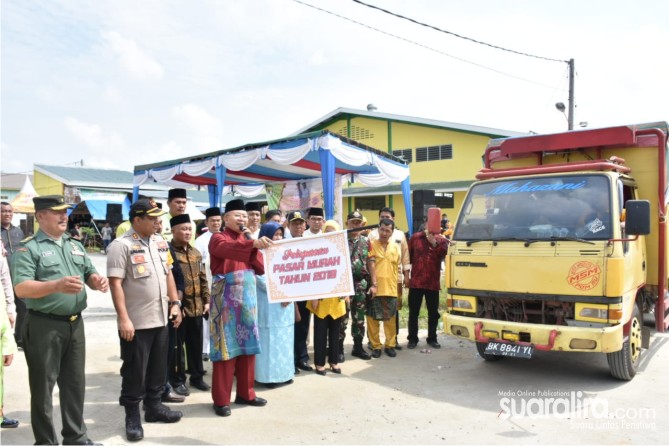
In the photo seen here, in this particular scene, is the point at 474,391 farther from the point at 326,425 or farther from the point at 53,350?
the point at 53,350

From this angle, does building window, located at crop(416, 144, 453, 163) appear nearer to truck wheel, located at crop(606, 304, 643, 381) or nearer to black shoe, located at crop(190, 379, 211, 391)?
truck wheel, located at crop(606, 304, 643, 381)

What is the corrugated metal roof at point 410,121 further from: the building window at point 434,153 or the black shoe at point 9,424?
the black shoe at point 9,424

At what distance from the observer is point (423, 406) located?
185 inches

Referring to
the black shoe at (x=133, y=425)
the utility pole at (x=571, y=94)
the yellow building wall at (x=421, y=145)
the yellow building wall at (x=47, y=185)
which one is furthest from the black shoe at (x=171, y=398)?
the yellow building wall at (x=47, y=185)

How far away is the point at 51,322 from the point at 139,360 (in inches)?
31.4

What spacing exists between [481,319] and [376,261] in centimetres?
161

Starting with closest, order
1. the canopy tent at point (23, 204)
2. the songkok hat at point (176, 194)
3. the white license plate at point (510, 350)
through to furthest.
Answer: the white license plate at point (510, 350), the songkok hat at point (176, 194), the canopy tent at point (23, 204)

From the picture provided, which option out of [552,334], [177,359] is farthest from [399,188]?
[177,359]

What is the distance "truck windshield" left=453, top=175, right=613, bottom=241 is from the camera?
497cm

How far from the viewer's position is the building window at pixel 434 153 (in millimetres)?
21000

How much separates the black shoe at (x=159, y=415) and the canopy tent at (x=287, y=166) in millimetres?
4156

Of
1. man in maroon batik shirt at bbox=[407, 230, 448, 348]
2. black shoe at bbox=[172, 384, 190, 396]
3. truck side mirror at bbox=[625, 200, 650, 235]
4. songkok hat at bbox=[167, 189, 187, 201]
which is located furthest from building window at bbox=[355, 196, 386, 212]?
black shoe at bbox=[172, 384, 190, 396]

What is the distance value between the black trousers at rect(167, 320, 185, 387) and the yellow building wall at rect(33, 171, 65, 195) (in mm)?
25175

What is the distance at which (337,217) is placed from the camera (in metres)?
→ 9.23
